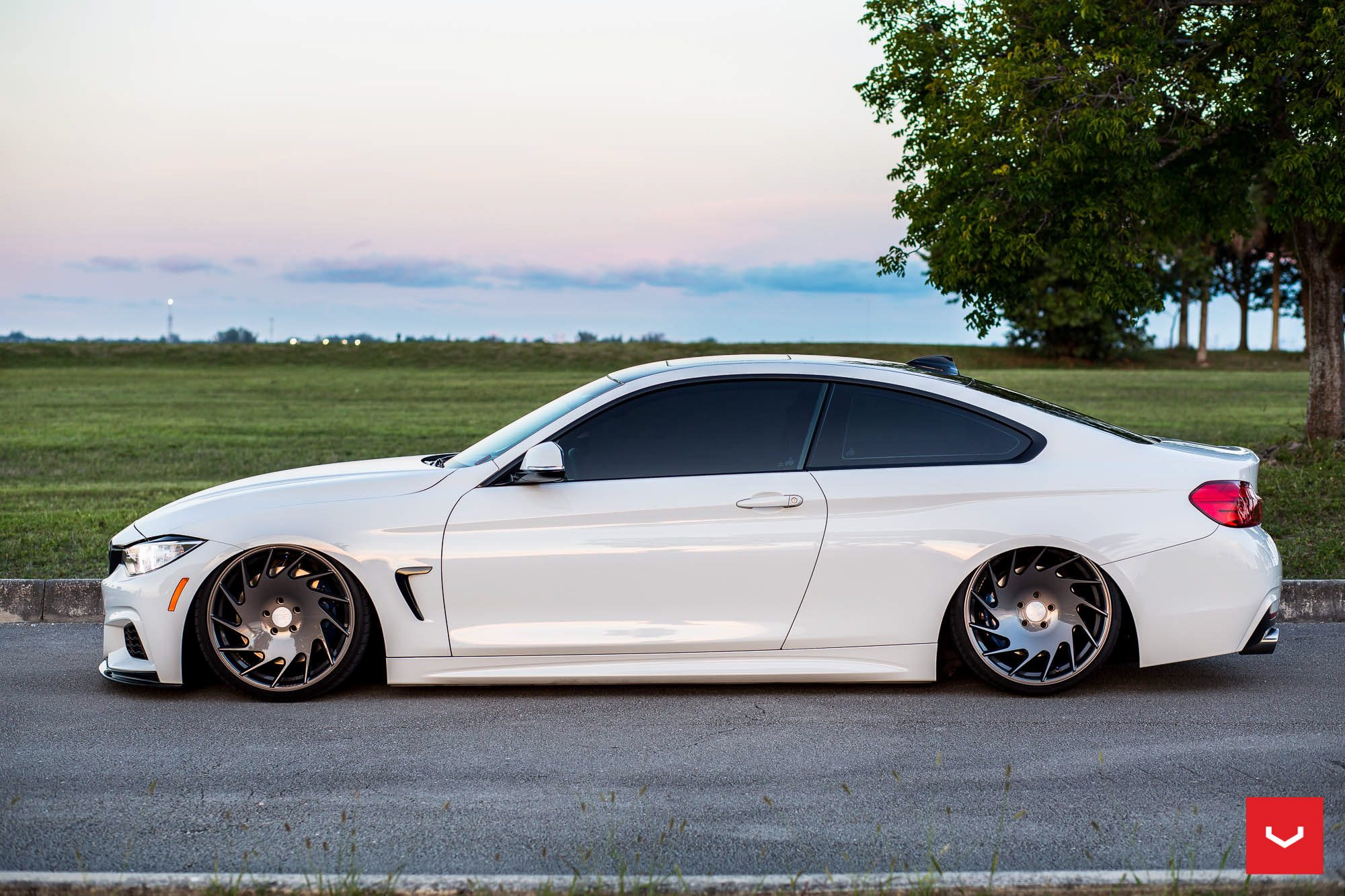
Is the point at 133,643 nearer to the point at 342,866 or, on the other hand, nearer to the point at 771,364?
the point at 342,866

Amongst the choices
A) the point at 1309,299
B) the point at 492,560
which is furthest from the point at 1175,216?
the point at 492,560

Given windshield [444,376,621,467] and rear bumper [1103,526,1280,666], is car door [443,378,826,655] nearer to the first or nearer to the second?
windshield [444,376,621,467]

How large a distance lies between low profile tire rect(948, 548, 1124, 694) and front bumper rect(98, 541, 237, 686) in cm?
323

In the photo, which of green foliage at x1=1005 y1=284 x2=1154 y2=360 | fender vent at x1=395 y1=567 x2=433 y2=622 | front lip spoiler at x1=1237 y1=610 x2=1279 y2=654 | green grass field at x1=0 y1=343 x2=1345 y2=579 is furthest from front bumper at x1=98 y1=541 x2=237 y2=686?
green foliage at x1=1005 y1=284 x2=1154 y2=360

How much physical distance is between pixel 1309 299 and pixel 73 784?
12.6 metres

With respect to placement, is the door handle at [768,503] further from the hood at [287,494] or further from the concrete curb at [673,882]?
the concrete curb at [673,882]

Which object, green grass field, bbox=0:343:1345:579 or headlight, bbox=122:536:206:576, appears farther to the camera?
green grass field, bbox=0:343:1345:579

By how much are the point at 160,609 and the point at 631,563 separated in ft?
6.68

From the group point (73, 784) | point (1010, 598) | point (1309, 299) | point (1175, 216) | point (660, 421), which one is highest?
point (1175, 216)

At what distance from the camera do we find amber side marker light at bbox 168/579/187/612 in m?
5.26

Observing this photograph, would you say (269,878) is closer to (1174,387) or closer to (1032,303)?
(1174,387)

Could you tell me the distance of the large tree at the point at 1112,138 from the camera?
11.2 m

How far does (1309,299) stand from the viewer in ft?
42.4

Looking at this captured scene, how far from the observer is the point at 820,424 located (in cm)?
543
